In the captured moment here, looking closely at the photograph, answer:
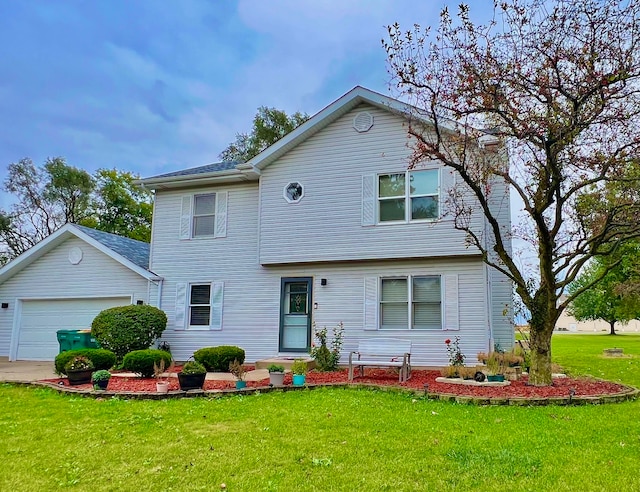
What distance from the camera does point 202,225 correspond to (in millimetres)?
14625

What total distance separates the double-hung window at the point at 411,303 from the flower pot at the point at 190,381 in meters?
5.16

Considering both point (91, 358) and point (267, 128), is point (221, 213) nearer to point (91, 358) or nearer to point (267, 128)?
point (91, 358)

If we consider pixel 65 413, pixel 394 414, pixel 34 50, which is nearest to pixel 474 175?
pixel 394 414

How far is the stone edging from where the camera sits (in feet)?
24.1

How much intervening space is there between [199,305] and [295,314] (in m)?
3.09

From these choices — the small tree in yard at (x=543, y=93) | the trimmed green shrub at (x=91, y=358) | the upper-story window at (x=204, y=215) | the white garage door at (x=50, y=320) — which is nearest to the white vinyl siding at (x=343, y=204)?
the upper-story window at (x=204, y=215)

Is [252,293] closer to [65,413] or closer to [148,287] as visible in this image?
[148,287]

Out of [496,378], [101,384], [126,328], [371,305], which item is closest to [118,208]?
[126,328]

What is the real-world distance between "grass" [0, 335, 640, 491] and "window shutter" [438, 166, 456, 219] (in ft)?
17.8

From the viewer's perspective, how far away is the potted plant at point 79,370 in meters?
9.57

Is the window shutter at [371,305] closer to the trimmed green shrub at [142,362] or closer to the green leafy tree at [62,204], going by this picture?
the trimmed green shrub at [142,362]

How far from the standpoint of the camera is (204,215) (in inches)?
576

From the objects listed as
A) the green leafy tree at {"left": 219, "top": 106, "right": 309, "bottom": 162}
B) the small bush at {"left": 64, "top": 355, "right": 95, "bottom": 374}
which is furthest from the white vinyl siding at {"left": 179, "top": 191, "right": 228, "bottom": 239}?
the green leafy tree at {"left": 219, "top": 106, "right": 309, "bottom": 162}

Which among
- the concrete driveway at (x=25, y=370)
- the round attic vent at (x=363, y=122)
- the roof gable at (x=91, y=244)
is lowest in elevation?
the concrete driveway at (x=25, y=370)
